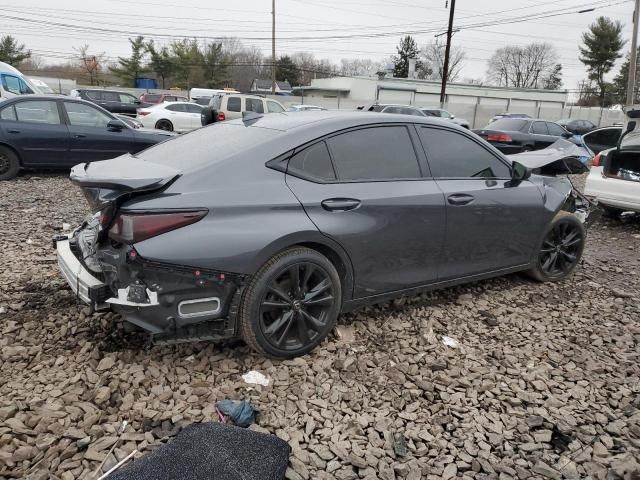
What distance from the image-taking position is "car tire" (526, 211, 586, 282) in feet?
15.0

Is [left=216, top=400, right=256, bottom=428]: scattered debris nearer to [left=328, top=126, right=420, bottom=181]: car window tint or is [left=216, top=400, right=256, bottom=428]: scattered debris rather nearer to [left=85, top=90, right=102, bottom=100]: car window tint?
[left=328, top=126, right=420, bottom=181]: car window tint

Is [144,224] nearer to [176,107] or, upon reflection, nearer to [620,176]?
[620,176]

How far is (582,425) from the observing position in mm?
2695

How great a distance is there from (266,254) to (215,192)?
46 cm

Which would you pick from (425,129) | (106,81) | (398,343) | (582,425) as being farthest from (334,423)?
(106,81)

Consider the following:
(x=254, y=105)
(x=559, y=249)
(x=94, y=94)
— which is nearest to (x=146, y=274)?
(x=559, y=249)

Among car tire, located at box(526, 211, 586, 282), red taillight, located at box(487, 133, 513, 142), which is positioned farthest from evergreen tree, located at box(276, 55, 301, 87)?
car tire, located at box(526, 211, 586, 282)

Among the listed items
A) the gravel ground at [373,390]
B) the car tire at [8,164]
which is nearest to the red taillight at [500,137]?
the gravel ground at [373,390]

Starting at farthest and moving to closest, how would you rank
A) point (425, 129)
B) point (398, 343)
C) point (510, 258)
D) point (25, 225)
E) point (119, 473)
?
1. point (25, 225)
2. point (510, 258)
3. point (425, 129)
4. point (398, 343)
5. point (119, 473)

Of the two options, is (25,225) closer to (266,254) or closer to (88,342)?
(88,342)

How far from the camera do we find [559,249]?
470cm

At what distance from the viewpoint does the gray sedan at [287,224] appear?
105 inches

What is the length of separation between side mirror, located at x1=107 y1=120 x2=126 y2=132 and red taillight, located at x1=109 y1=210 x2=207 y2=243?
703 cm

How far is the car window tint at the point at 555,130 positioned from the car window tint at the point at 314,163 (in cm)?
1480
